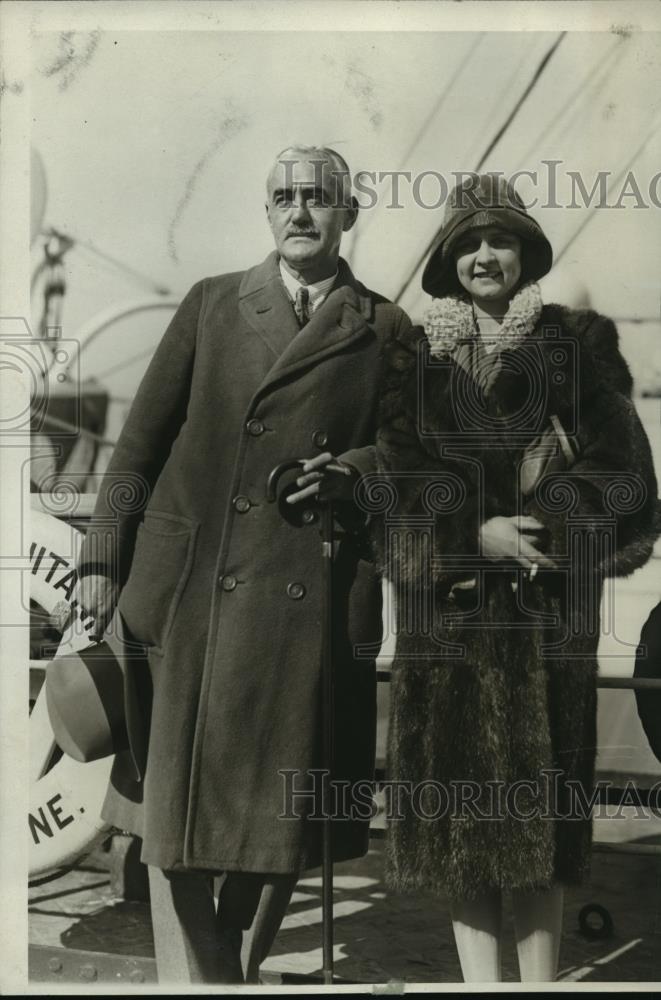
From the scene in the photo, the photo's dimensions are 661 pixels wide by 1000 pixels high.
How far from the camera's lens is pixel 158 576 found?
4.14m

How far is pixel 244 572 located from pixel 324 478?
364mm

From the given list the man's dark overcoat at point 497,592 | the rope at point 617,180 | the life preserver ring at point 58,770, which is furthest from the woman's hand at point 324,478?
the rope at point 617,180

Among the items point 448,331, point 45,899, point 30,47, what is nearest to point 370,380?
point 448,331

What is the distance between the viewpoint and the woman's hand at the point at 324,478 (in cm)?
403

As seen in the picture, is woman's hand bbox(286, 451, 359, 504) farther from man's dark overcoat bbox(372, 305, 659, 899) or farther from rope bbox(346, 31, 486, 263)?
rope bbox(346, 31, 486, 263)

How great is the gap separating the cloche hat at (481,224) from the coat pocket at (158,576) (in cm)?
106

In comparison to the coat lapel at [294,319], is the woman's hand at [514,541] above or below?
below

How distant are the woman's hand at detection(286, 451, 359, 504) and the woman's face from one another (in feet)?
2.19

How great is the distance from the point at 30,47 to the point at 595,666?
254 centimetres

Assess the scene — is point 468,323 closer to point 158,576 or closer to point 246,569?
point 246,569

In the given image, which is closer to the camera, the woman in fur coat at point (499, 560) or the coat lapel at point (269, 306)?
the woman in fur coat at point (499, 560)

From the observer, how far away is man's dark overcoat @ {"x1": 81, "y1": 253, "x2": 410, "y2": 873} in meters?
4.04

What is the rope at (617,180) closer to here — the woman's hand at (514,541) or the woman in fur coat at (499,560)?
the woman in fur coat at (499,560)

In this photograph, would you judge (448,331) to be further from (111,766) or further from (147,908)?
(147,908)
